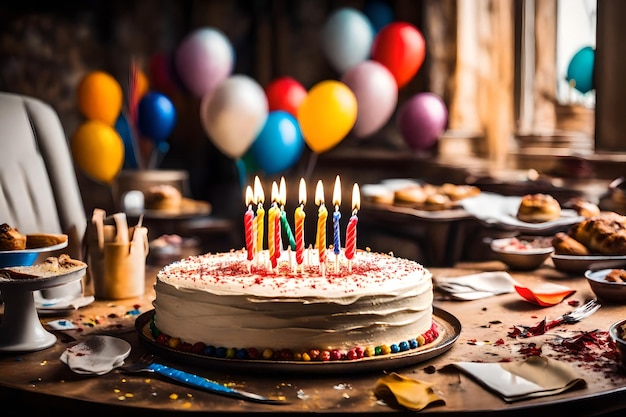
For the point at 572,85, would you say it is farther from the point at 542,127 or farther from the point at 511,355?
the point at 511,355

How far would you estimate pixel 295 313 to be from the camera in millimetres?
1700

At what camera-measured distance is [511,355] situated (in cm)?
176

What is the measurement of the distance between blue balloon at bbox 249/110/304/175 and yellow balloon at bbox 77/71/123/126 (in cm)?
134

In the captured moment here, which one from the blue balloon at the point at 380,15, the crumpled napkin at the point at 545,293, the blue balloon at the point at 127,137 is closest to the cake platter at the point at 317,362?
the crumpled napkin at the point at 545,293

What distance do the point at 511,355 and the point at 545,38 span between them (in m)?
4.33

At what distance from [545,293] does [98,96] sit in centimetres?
490

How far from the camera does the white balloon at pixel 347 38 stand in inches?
242

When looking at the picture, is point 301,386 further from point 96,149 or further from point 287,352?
point 96,149

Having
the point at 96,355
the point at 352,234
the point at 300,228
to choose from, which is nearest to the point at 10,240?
the point at 96,355

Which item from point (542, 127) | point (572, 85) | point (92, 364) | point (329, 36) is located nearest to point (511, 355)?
point (92, 364)

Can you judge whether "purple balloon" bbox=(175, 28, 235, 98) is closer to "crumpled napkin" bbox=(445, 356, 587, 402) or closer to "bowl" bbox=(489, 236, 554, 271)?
"bowl" bbox=(489, 236, 554, 271)

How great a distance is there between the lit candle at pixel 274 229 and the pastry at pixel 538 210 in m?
1.57

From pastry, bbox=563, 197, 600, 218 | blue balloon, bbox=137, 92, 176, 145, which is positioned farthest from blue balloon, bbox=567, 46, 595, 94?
blue balloon, bbox=137, 92, 176, 145

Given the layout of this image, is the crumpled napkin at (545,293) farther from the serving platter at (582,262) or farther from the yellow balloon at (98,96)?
the yellow balloon at (98,96)
